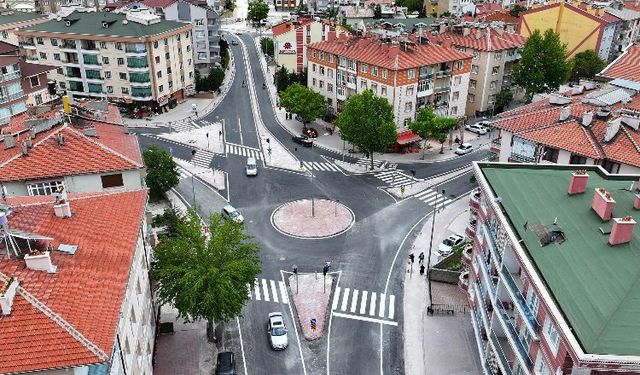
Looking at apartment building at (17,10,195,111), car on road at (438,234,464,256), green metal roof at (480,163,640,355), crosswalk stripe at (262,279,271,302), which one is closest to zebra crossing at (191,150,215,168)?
apartment building at (17,10,195,111)

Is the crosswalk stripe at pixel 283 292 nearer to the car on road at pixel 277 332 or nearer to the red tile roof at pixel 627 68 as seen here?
the car on road at pixel 277 332

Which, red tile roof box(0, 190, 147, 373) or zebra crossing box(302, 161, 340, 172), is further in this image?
zebra crossing box(302, 161, 340, 172)

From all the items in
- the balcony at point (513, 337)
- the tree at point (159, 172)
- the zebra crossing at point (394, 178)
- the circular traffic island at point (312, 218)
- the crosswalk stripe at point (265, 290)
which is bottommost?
the crosswalk stripe at point (265, 290)

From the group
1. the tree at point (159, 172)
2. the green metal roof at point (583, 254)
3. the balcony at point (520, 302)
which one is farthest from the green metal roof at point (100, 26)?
the balcony at point (520, 302)

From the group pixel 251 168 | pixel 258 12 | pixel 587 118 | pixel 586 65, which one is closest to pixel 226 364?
pixel 251 168

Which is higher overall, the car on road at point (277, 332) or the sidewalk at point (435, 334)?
the car on road at point (277, 332)

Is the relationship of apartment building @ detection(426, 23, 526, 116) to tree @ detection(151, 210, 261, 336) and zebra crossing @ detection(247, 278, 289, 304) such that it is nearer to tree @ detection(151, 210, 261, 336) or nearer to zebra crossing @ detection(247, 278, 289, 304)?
zebra crossing @ detection(247, 278, 289, 304)
